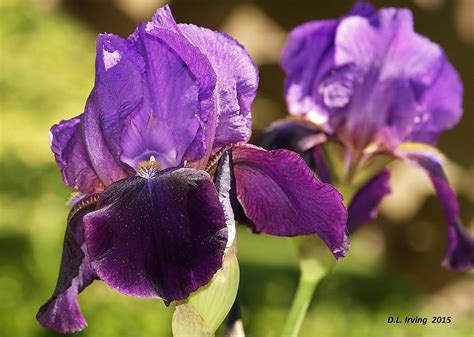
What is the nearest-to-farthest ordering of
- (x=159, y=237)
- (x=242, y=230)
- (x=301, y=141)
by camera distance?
(x=159, y=237), (x=301, y=141), (x=242, y=230)

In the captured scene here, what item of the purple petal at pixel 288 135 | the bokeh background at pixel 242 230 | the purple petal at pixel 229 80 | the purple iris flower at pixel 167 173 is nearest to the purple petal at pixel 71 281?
the purple iris flower at pixel 167 173

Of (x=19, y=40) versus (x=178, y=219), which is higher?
(x=178, y=219)

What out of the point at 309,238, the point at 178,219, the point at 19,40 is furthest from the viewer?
the point at 19,40

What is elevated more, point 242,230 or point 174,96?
point 174,96

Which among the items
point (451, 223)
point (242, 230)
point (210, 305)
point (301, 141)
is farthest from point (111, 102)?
point (242, 230)

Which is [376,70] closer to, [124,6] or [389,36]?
[389,36]

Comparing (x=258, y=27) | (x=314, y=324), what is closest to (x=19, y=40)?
(x=258, y=27)

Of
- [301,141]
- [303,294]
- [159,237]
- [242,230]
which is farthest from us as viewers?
[242,230]

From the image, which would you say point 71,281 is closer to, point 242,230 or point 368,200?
point 368,200
